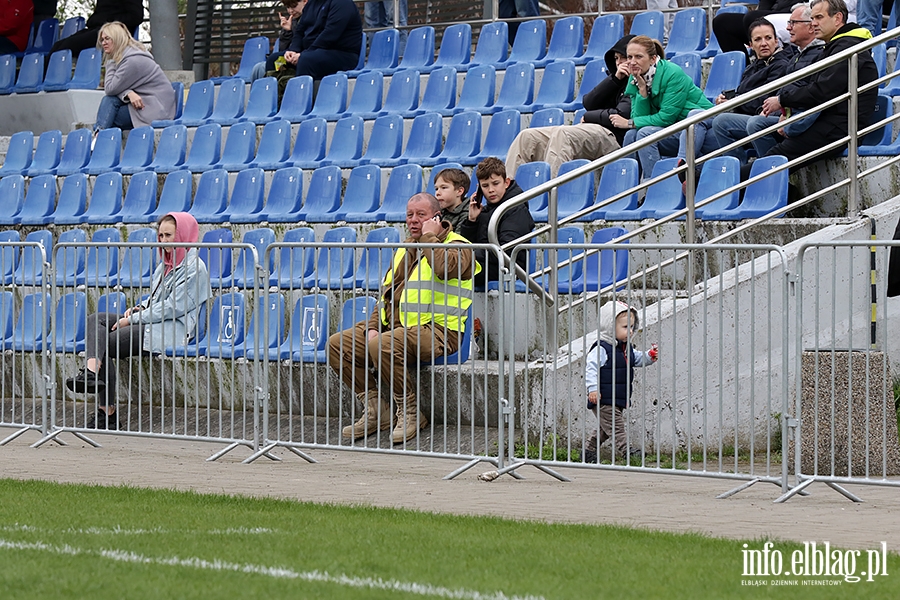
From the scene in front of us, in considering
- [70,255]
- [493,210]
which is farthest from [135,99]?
[493,210]

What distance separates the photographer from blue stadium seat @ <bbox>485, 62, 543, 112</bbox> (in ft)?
51.5

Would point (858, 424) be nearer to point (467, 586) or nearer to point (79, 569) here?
point (467, 586)

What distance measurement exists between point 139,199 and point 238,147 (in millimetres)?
1305

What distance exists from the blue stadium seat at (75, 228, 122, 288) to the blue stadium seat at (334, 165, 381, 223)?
2.25 m

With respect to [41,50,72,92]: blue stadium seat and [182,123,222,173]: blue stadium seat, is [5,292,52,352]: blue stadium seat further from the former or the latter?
[41,50,72,92]: blue stadium seat

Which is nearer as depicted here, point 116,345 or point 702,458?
point 702,458

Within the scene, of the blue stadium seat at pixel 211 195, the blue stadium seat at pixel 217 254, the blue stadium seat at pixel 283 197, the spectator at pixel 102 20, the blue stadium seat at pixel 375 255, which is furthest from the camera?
the spectator at pixel 102 20

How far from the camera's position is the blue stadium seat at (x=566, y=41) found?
16969mm

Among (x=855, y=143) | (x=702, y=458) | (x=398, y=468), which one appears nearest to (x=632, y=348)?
(x=702, y=458)

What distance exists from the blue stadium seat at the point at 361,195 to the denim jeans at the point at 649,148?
8.55 ft

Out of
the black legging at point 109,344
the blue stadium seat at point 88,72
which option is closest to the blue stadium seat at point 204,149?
the blue stadium seat at point 88,72

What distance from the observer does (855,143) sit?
35.7 ft

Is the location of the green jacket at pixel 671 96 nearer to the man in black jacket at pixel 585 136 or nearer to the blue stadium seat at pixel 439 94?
the man in black jacket at pixel 585 136

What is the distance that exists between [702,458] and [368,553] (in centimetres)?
383
